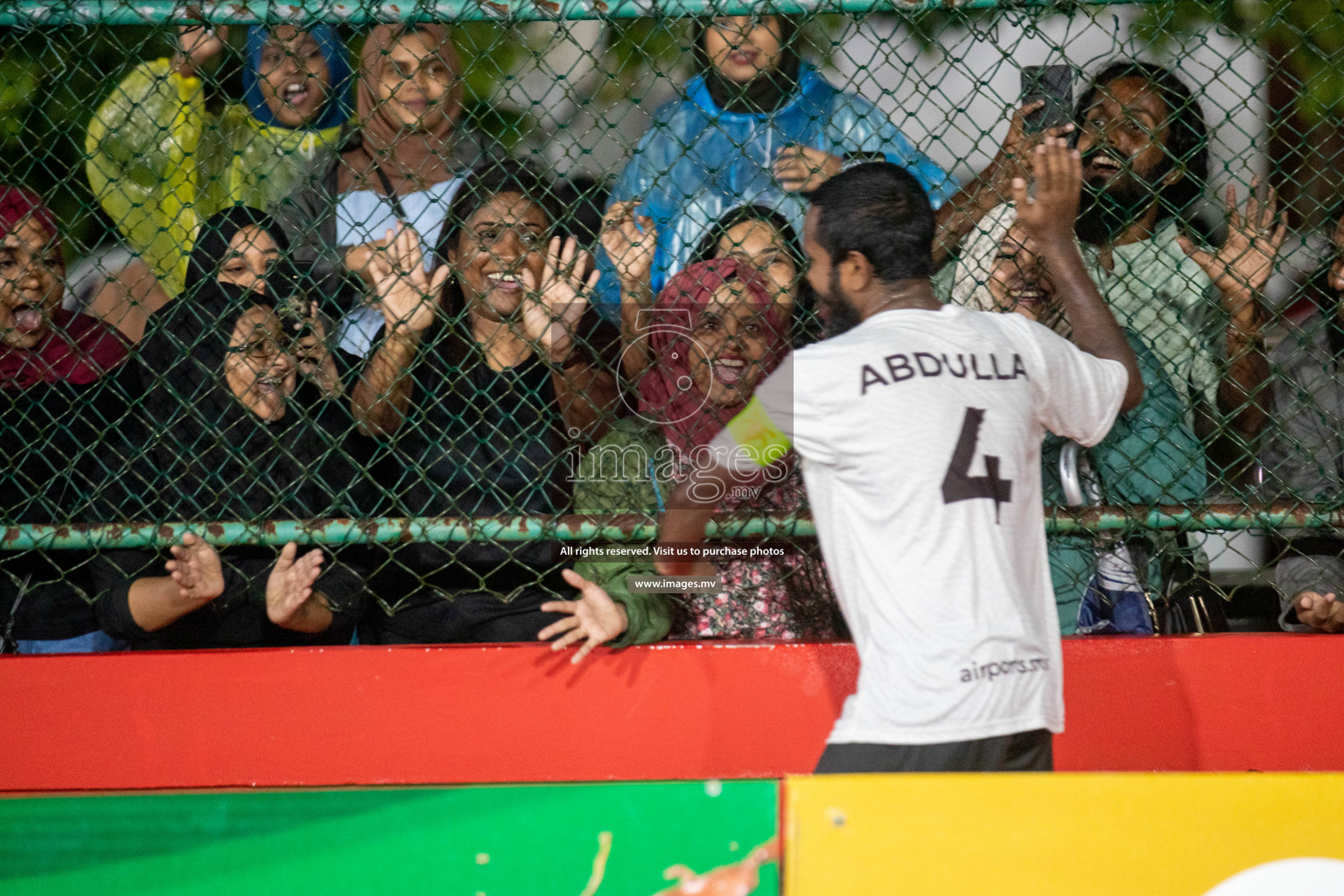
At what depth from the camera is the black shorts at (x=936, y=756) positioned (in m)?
2.07

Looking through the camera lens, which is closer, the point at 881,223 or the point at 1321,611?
the point at 881,223

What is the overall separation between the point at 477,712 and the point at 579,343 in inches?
40.6

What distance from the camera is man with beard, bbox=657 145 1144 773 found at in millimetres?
2084

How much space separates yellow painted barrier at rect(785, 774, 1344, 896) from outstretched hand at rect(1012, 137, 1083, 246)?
1.28 metres

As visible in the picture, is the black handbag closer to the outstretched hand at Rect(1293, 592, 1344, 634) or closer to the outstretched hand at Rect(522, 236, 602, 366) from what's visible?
the outstretched hand at Rect(1293, 592, 1344, 634)

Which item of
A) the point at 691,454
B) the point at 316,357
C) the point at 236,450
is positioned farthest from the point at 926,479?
the point at 236,450

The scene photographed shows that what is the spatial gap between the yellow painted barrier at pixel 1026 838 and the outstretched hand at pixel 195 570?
1878 mm

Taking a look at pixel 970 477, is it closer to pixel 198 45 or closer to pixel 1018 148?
pixel 1018 148

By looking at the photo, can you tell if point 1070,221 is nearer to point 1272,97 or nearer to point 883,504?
point 883,504

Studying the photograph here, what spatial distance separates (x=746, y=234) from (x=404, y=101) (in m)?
1.28

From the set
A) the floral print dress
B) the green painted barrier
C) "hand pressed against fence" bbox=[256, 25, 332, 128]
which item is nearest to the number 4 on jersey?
the green painted barrier

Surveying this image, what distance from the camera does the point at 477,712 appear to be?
3.04 meters

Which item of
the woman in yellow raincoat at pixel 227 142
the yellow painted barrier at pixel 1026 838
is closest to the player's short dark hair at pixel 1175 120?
the yellow painted barrier at pixel 1026 838

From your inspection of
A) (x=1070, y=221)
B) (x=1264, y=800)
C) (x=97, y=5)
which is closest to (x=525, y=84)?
(x=97, y=5)
